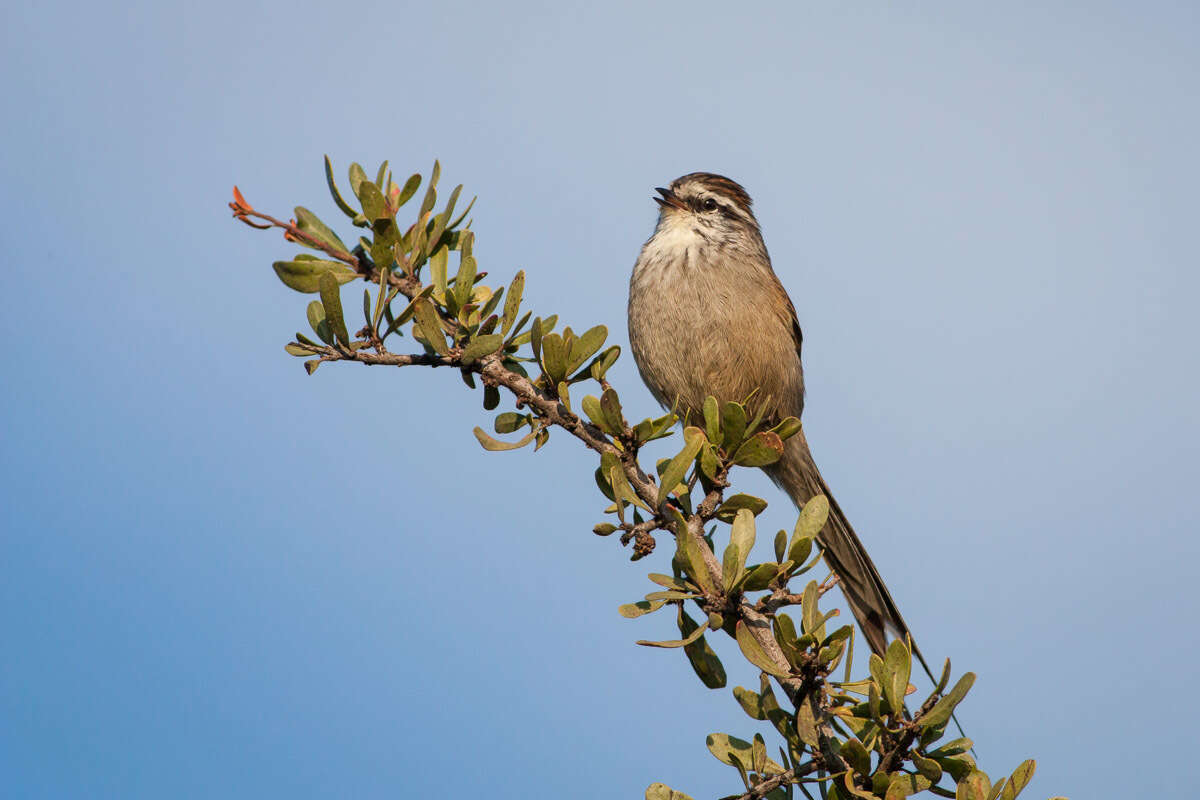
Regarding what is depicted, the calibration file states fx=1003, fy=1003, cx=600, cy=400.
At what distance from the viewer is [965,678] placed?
2486 mm

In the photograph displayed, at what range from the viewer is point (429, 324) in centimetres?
310

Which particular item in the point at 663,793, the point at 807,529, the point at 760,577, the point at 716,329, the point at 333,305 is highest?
the point at 716,329

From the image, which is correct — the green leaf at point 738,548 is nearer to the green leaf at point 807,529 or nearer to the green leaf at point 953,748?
the green leaf at point 807,529

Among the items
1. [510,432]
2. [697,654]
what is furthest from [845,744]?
[510,432]

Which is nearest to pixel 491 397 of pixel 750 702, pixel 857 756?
pixel 750 702

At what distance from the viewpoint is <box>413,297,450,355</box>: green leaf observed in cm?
310

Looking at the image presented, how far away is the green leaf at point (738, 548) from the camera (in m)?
2.84

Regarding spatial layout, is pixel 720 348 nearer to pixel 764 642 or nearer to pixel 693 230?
pixel 693 230

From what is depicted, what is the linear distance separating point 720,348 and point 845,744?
123 inches

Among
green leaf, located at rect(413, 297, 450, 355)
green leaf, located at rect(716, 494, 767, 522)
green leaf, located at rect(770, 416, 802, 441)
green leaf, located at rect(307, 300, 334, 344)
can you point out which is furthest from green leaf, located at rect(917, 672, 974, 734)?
green leaf, located at rect(307, 300, 334, 344)

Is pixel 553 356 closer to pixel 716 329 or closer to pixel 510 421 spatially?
pixel 510 421

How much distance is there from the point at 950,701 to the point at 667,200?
13.9 ft

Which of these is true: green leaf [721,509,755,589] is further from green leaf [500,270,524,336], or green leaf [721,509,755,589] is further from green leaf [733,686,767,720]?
green leaf [500,270,524,336]

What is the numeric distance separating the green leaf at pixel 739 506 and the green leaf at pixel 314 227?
1.51 m
